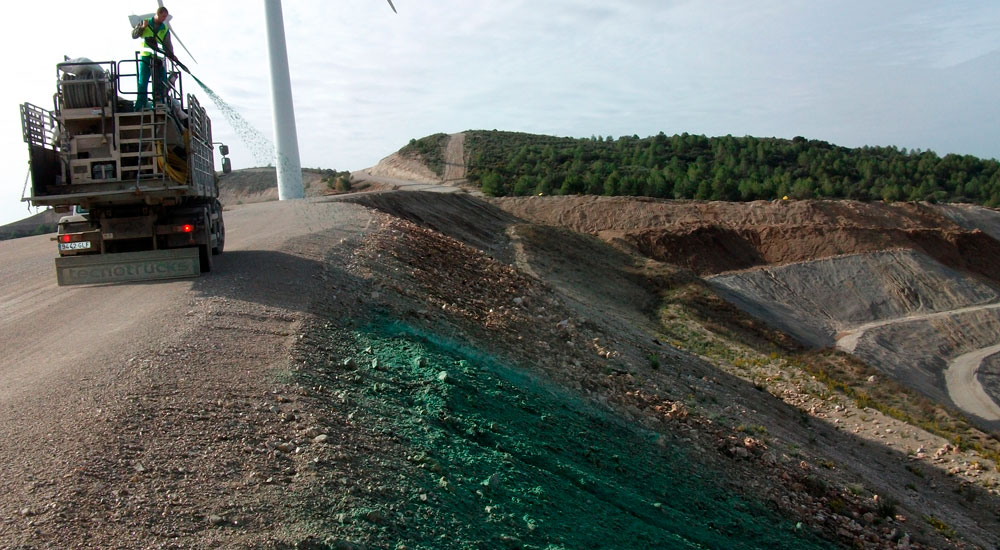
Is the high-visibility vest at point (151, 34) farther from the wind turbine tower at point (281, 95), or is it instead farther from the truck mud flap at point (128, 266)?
the wind turbine tower at point (281, 95)

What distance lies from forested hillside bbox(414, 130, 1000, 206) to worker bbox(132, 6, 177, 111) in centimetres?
4433

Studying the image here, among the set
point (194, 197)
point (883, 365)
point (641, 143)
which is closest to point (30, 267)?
point (194, 197)

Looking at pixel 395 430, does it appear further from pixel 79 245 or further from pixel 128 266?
pixel 79 245

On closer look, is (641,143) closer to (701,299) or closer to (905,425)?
(701,299)

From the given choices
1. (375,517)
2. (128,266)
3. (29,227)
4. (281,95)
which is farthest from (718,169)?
(375,517)

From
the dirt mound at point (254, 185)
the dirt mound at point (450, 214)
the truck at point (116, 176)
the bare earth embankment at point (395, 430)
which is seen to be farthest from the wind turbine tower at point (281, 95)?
the dirt mound at point (254, 185)

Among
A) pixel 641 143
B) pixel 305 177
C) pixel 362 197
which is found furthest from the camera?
pixel 641 143

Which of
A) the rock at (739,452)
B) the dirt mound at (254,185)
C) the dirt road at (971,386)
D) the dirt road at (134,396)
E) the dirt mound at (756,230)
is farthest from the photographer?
the dirt mound at (254,185)

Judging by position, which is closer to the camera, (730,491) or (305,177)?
(730,491)

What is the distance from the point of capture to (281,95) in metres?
31.4

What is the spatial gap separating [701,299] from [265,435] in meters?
25.4

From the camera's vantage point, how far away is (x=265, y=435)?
6.74 metres

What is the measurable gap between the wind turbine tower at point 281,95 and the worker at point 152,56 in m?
18.7

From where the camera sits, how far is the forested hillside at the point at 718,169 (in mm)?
60438
